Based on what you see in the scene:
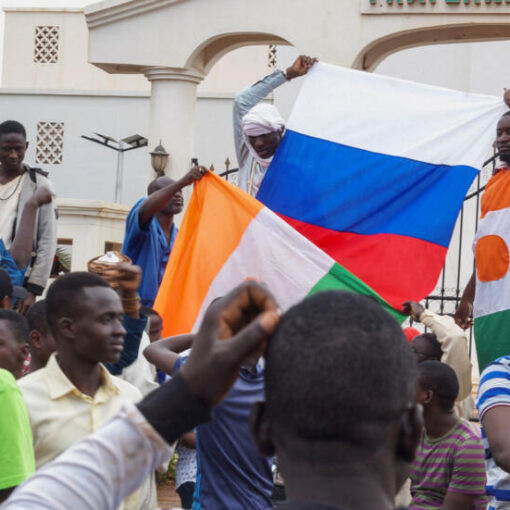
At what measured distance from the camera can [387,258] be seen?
21.8 feet

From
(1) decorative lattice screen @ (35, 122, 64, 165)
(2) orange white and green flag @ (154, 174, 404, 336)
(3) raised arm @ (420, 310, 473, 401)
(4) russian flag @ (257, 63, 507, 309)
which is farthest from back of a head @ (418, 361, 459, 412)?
(1) decorative lattice screen @ (35, 122, 64, 165)

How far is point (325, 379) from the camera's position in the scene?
163 centimetres

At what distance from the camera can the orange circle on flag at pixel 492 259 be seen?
6.37 m

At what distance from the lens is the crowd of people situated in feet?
5.42

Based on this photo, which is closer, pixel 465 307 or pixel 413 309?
pixel 413 309

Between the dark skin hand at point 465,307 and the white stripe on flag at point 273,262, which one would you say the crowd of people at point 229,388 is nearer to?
the dark skin hand at point 465,307

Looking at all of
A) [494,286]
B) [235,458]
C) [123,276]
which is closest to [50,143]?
[494,286]

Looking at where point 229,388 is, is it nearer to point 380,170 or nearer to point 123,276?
point 123,276

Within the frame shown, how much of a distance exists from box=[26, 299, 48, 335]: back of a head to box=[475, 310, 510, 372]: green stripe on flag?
2520 mm

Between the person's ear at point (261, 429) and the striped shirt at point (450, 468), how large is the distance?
3.37 meters

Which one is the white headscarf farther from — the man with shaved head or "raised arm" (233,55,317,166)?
the man with shaved head

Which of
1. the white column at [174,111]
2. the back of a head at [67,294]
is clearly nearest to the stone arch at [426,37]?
the white column at [174,111]

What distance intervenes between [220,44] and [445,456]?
708 cm

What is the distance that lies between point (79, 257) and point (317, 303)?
1084 centimetres
